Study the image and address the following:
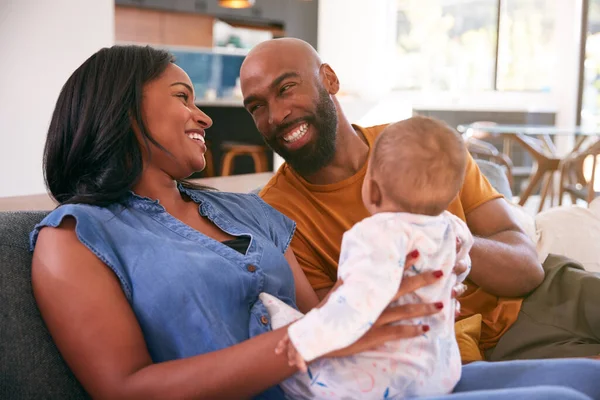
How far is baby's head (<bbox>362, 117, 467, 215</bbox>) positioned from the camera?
1.04 m

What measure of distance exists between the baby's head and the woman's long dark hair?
1.57 feet

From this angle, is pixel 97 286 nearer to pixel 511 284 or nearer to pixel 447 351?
pixel 447 351

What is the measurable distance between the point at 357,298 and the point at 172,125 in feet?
1.86

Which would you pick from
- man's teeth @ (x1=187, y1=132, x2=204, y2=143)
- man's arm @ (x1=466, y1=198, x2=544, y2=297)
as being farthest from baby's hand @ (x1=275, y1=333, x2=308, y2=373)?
man's arm @ (x1=466, y1=198, x2=544, y2=297)

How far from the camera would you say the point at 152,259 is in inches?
44.3

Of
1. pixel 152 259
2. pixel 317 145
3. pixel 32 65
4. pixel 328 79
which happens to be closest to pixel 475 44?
pixel 32 65

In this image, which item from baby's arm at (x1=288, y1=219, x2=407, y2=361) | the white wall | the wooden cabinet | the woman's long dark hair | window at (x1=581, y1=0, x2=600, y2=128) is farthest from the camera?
window at (x1=581, y1=0, x2=600, y2=128)

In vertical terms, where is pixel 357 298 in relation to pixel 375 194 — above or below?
below

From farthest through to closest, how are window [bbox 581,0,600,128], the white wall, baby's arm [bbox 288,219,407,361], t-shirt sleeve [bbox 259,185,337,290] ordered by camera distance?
1. window [bbox 581,0,600,128]
2. the white wall
3. t-shirt sleeve [bbox 259,185,337,290]
4. baby's arm [bbox 288,219,407,361]

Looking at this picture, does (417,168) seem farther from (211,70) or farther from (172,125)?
(211,70)

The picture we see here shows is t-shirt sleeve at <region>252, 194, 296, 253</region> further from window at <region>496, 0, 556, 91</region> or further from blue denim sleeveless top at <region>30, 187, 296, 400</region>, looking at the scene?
window at <region>496, 0, 556, 91</region>

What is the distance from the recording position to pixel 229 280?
1185 millimetres

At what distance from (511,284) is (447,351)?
0.67 metres

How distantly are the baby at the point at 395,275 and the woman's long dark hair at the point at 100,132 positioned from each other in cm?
48
